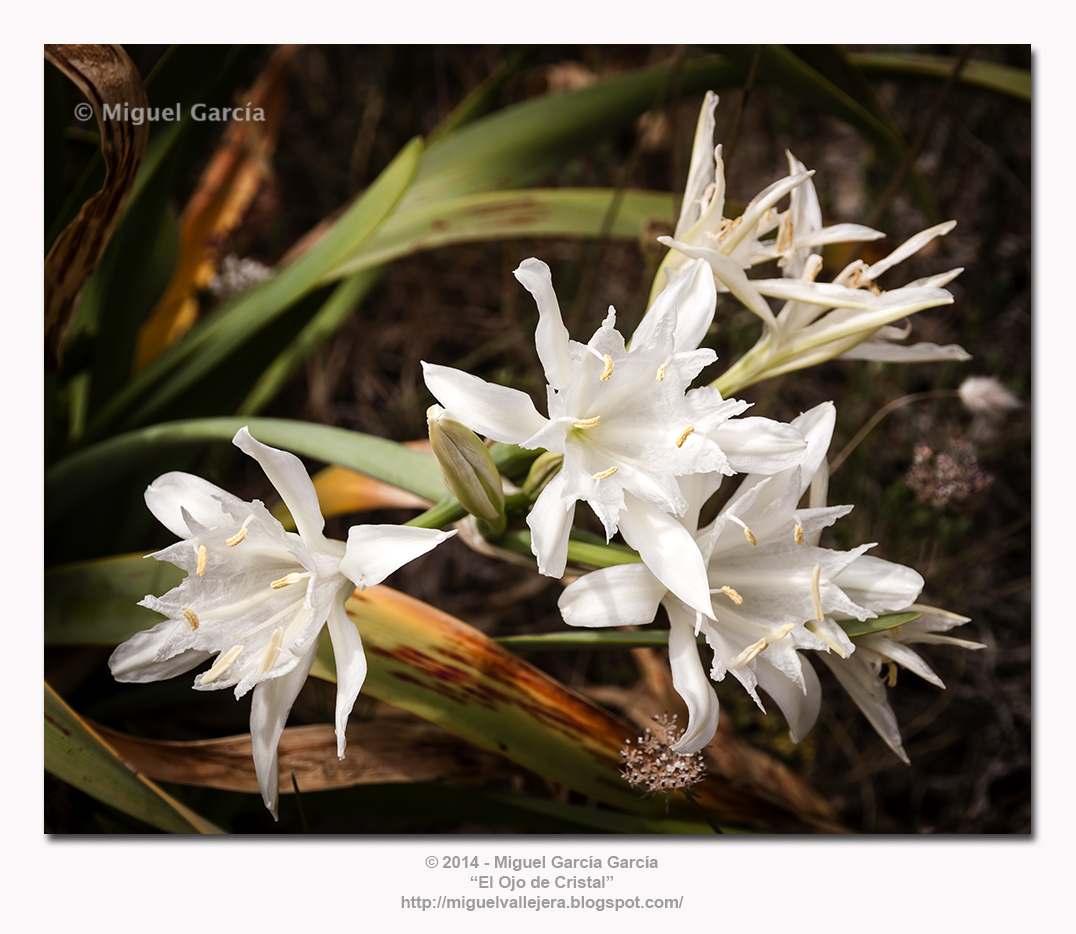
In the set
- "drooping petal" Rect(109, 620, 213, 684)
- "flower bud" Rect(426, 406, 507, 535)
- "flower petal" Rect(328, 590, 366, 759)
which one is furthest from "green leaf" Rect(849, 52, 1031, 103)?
"drooping petal" Rect(109, 620, 213, 684)

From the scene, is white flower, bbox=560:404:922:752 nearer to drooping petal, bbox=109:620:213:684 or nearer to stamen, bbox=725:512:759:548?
stamen, bbox=725:512:759:548

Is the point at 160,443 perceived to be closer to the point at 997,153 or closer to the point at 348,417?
the point at 348,417

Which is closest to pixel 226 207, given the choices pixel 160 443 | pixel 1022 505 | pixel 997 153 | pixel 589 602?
pixel 160 443

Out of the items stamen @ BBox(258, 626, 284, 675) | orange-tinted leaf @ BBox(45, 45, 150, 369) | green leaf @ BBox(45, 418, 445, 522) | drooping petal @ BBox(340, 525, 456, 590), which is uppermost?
orange-tinted leaf @ BBox(45, 45, 150, 369)

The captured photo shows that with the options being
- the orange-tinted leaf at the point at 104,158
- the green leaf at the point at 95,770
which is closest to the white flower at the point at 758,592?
the green leaf at the point at 95,770

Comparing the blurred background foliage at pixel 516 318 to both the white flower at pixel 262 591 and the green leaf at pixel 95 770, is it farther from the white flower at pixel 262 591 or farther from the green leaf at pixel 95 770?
the white flower at pixel 262 591

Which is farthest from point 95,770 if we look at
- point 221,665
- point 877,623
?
point 877,623

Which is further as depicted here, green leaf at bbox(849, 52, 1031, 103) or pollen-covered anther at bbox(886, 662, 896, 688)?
green leaf at bbox(849, 52, 1031, 103)
